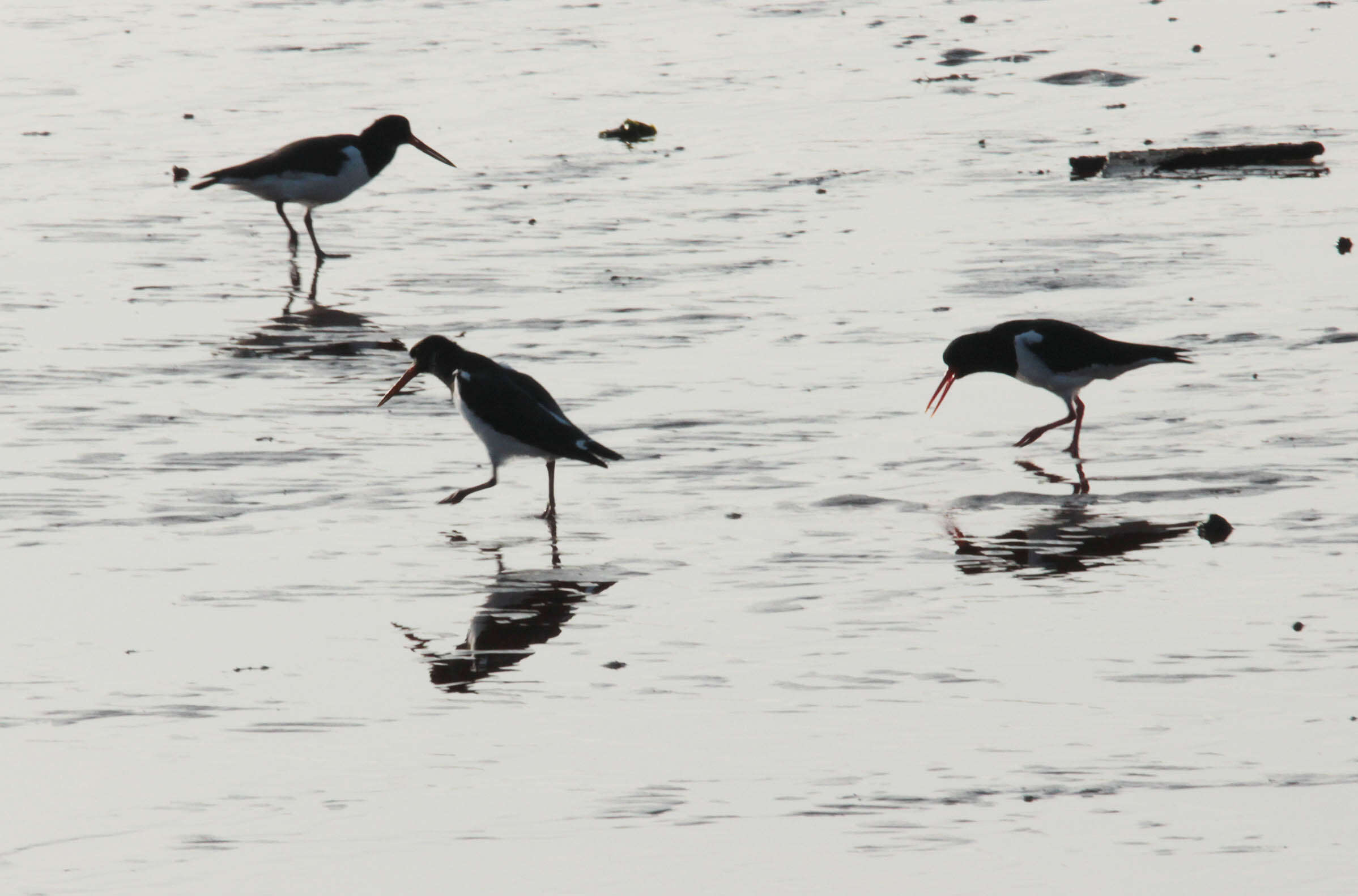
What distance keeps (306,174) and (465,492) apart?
7.01 metres

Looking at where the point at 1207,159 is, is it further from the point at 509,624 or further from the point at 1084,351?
the point at 509,624

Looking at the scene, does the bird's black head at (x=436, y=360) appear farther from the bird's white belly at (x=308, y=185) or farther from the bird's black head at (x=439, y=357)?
the bird's white belly at (x=308, y=185)

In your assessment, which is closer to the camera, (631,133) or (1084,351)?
(1084,351)

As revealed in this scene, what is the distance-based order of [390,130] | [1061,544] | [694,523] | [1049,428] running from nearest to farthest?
1. [1061,544]
2. [694,523]
3. [1049,428]
4. [390,130]

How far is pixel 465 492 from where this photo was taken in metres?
8.56

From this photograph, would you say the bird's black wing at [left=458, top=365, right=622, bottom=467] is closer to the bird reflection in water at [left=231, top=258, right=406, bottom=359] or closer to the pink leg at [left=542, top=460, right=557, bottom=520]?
the pink leg at [left=542, top=460, right=557, bottom=520]

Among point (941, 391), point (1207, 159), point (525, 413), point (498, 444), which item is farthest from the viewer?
point (1207, 159)

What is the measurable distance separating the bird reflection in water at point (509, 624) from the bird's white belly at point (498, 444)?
0.80m

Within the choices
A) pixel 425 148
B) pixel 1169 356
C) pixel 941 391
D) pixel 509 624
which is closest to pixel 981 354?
pixel 941 391

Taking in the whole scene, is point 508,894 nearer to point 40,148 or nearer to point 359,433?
point 359,433

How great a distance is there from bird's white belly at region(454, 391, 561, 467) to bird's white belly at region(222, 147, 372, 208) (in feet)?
21.2

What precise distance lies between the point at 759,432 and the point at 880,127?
867 centimetres

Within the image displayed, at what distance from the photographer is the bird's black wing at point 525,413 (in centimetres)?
847

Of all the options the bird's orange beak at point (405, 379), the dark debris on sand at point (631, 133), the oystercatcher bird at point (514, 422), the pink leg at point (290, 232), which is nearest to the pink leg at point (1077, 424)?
the oystercatcher bird at point (514, 422)
